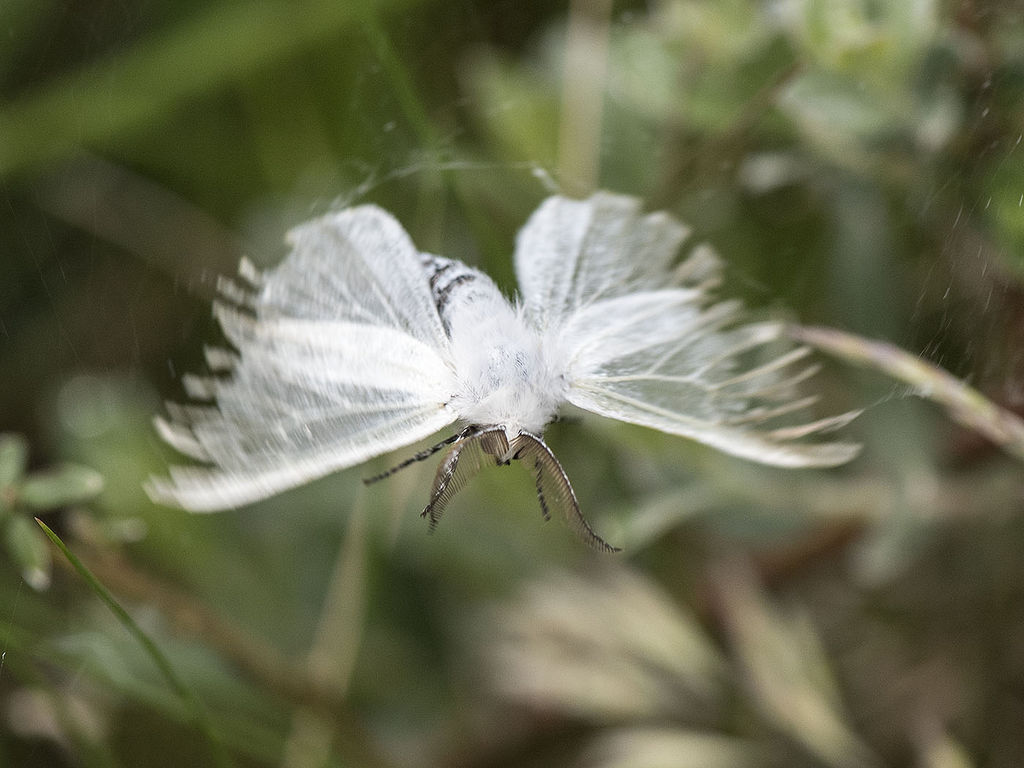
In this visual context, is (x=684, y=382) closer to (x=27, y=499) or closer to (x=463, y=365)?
(x=463, y=365)

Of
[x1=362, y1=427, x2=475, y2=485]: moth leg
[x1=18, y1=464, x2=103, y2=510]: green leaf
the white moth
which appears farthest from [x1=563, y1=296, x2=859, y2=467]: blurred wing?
[x1=18, y1=464, x2=103, y2=510]: green leaf

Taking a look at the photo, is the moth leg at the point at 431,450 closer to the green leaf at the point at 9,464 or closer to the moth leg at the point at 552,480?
the moth leg at the point at 552,480

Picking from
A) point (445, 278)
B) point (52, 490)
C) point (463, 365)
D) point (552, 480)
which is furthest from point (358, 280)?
point (52, 490)

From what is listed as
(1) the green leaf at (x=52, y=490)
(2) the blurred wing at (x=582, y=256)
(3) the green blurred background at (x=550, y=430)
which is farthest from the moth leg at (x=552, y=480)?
(1) the green leaf at (x=52, y=490)

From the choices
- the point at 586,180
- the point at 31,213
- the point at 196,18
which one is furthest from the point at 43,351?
the point at 586,180

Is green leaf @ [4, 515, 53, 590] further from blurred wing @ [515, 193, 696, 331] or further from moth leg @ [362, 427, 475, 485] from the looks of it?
blurred wing @ [515, 193, 696, 331]
